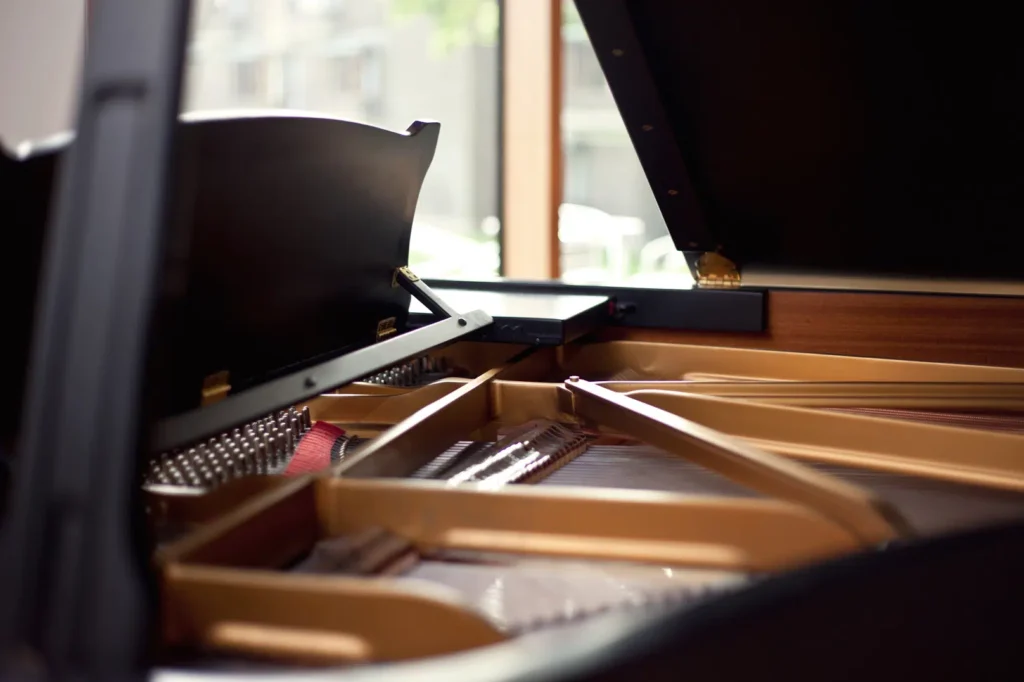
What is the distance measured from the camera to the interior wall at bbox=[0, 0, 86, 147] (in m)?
2.58

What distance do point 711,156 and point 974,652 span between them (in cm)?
113

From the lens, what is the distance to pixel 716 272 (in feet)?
6.34

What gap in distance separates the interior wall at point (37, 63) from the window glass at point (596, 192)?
1.88m

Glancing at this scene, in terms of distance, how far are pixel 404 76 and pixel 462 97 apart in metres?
0.25

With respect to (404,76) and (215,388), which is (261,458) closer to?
(215,388)

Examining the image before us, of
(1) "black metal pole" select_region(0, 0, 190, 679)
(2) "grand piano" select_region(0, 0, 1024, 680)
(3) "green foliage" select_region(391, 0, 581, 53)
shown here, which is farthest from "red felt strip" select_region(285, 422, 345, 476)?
(3) "green foliage" select_region(391, 0, 581, 53)

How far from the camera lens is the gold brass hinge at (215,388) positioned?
1149 millimetres

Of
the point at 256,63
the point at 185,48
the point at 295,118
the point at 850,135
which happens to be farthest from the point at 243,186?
the point at 256,63

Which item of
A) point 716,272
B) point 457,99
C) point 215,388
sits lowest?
point 215,388

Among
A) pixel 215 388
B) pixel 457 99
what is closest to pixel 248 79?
pixel 457 99

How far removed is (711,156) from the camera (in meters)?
1.81

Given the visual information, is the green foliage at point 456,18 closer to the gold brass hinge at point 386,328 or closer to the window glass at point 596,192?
the window glass at point 596,192

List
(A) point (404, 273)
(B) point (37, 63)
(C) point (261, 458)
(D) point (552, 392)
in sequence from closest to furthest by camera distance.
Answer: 1. (C) point (261, 458)
2. (D) point (552, 392)
3. (A) point (404, 273)
4. (B) point (37, 63)

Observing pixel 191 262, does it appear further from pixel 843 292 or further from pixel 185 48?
pixel 843 292
